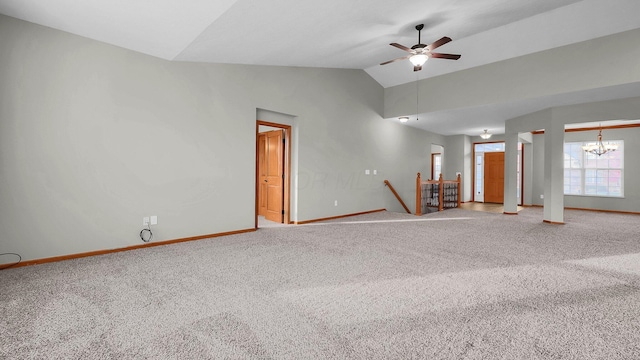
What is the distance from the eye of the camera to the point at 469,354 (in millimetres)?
1657

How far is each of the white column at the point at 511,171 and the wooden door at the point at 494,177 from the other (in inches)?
125

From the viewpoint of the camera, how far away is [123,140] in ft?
12.3

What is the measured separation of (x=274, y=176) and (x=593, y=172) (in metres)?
9.71

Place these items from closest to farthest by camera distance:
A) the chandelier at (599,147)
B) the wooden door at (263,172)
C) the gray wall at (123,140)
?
the gray wall at (123,140) → the wooden door at (263,172) → the chandelier at (599,147)

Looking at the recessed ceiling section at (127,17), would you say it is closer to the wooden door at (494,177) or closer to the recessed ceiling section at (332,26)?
the recessed ceiling section at (332,26)

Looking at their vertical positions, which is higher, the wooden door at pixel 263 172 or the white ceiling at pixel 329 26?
the white ceiling at pixel 329 26

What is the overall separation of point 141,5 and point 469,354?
3930mm

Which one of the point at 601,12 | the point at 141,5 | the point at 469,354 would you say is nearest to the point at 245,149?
the point at 141,5

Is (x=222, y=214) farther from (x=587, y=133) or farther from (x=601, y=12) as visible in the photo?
(x=587, y=133)

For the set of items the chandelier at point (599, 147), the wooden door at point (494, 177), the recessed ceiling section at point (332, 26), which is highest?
the recessed ceiling section at point (332, 26)

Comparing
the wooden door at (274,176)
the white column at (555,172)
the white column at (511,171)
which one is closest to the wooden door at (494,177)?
the white column at (511,171)

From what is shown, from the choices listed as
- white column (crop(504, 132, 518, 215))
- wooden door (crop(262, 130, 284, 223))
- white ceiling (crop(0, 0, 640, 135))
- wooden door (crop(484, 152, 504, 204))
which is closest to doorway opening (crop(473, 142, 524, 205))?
wooden door (crop(484, 152, 504, 204))

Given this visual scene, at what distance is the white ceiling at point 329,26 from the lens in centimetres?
298

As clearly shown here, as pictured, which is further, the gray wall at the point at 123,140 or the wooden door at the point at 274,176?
the wooden door at the point at 274,176
